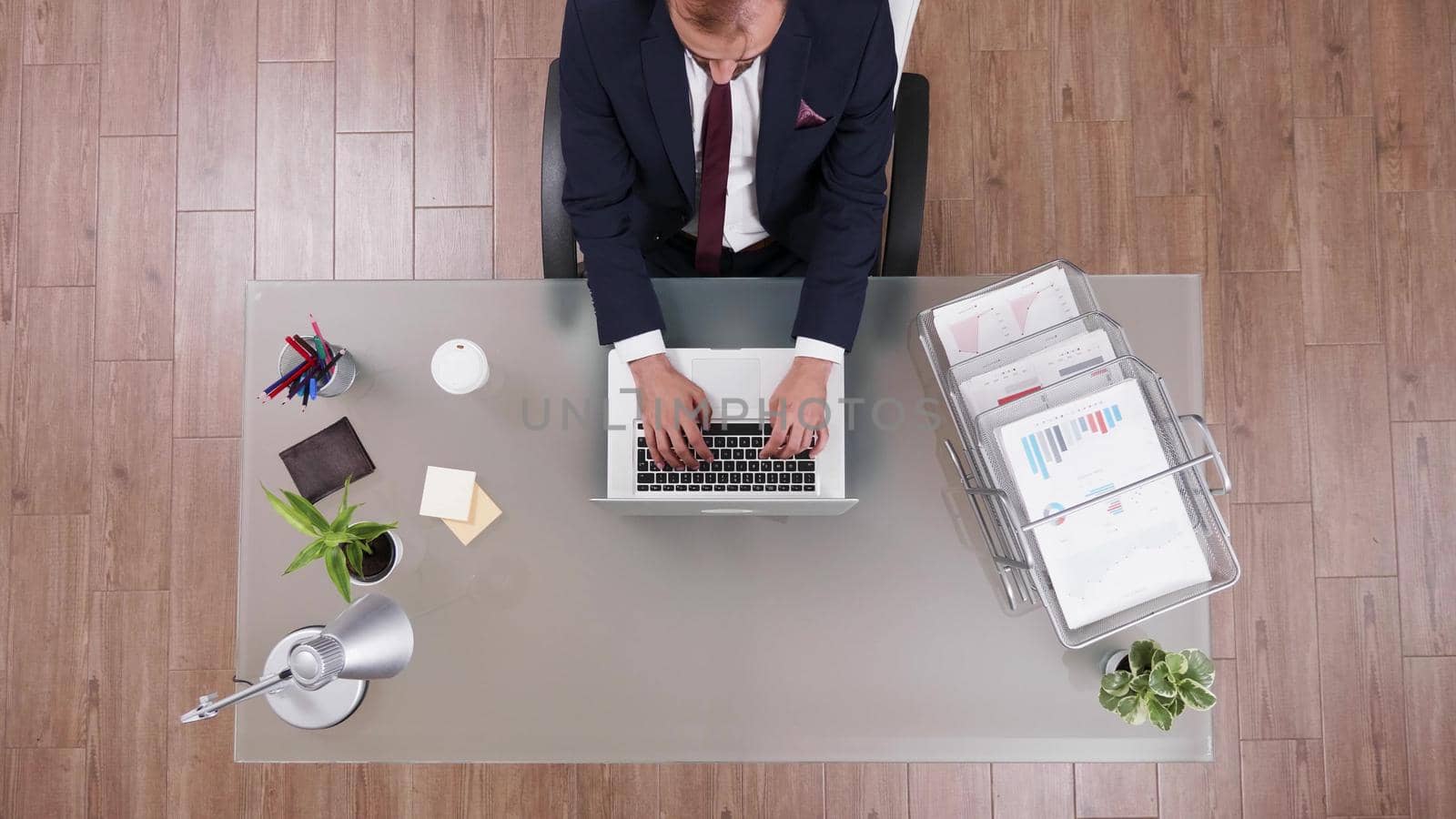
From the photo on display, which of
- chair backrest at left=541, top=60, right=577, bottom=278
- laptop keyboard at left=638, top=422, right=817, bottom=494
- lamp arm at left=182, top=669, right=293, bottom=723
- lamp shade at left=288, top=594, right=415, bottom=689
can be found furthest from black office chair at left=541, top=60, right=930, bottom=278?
lamp arm at left=182, top=669, right=293, bottom=723

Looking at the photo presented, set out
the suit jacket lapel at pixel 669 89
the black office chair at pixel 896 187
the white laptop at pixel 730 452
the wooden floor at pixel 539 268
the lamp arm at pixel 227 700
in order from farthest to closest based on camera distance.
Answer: the wooden floor at pixel 539 268 < the black office chair at pixel 896 187 < the white laptop at pixel 730 452 < the suit jacket lapel at pixel 669 89 < the lamp arm at pixel 227 700

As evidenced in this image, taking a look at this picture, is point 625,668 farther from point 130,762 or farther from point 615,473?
point 130,762

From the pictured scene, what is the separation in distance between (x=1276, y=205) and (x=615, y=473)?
1.90 m

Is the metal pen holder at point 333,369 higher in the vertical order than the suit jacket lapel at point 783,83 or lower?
lower

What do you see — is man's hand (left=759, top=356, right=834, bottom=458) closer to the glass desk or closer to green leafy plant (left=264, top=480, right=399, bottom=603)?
the glass desk

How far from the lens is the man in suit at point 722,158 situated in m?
1.11

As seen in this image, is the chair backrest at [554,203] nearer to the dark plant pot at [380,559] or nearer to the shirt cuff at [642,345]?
the shirt cuff at [642,345]

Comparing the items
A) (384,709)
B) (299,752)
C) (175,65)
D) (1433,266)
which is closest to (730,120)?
(384,709)

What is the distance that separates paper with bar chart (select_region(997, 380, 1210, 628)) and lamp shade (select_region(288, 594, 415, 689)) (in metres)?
0.85

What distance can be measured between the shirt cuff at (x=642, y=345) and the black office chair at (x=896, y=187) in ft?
0.78

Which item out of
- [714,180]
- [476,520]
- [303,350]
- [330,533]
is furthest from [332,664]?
[714,180]

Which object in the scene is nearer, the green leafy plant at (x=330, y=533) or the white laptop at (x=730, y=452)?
the green leafy plant at (x=330, y=533)

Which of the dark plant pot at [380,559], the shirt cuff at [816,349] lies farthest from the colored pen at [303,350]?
the shirt cuff at [816,349]

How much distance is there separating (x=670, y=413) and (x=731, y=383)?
129mm
